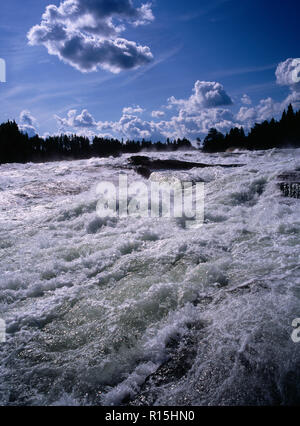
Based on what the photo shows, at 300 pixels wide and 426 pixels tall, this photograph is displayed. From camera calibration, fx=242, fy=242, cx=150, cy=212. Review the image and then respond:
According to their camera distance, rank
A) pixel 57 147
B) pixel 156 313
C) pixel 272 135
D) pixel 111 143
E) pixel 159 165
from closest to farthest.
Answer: pixel 156 313, pixel 159 165, pixel 272 135, pixel 57 147, pixel 111 143

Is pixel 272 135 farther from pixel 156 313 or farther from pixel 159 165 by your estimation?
pixel 156 313

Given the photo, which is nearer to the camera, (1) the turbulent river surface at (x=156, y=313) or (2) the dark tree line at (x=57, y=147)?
(1) the turbulent river surface at (x=156, y=313)

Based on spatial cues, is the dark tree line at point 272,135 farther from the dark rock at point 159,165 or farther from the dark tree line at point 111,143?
the dark rock at point 159,165

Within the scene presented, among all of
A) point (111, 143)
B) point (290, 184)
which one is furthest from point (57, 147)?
point (290, 184)

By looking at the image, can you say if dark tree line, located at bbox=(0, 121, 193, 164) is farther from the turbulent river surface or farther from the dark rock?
the turbulent river surface

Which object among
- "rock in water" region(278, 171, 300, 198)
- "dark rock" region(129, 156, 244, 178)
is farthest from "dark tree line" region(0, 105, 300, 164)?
"rock in water" region(278, 171, 300, 198)

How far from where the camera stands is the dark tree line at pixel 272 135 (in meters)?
44.4

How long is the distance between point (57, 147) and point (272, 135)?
4802cm

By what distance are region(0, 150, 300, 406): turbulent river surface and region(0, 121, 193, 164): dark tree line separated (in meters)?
43.6

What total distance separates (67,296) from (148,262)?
1.42 m

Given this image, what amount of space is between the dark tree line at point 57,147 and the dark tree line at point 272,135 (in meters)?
22.5

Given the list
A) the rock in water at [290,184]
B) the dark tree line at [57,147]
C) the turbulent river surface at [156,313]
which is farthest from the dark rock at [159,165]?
the dark tree line at [57,147]

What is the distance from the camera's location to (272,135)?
46562mm
